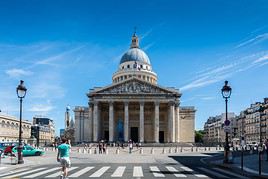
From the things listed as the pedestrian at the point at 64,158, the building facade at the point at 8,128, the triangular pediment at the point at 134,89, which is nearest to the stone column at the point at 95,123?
the triangular pediment at the point at 134,89

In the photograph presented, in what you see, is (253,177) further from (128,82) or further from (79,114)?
(79,114)

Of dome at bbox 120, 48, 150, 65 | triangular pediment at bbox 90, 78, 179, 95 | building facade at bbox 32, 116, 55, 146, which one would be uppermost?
dome at bbox 120, 48, 150, 65

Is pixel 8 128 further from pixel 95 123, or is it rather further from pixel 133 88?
pixel 133 88

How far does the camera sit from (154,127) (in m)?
94.4

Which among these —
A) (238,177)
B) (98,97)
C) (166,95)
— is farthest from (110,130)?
(238,177)

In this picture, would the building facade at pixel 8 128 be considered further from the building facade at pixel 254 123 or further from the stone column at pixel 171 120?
the building facade at pixel 254 123

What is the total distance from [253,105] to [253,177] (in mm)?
120461

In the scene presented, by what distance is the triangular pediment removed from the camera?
303 feet

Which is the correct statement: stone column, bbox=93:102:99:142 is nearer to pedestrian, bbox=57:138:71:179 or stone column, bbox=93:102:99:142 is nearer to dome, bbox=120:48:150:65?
dome, bbox=120:48:150:65

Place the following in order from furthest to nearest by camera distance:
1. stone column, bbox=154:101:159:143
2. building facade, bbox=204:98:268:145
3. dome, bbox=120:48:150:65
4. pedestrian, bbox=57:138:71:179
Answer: dome, bbox=120:48:150:65 → building facade, bbox=204:98:268:145 → stone column, bbox=154:101:159:143 → pedestrian, bbox=57:138:71:179

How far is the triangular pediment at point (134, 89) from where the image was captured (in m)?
92.5

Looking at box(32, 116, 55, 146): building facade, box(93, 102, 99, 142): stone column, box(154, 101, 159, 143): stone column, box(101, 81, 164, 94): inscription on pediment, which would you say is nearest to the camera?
box(154, 101, 159, 143): stone column

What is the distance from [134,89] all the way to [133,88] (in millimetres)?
395

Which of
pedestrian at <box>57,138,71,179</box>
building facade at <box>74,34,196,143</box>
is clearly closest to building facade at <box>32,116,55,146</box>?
building facade at <box>74,34,196,143</box>
